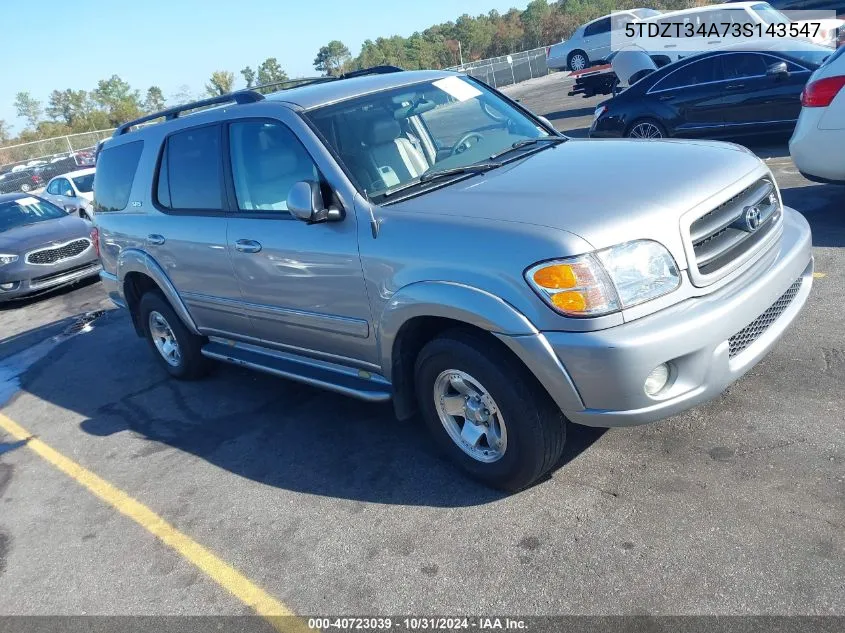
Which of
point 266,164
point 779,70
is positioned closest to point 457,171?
point 266,164

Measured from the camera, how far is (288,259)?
163 inches

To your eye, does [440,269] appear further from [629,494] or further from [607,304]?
[629,494]

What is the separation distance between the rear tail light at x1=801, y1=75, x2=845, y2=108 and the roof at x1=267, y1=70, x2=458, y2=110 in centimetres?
352

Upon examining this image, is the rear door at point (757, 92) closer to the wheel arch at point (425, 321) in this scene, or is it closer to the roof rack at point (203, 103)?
the roof rack at point (203, 103)

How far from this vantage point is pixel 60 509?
4402 mm

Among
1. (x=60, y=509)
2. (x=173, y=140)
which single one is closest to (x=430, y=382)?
(x=60, y=509)

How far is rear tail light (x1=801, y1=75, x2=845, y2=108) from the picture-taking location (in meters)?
6.09

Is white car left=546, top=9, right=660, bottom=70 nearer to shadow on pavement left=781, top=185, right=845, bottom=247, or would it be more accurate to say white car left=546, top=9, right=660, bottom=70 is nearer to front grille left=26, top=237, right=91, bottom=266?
shadow on pavement left=781, top=185, right=845, bottom=247

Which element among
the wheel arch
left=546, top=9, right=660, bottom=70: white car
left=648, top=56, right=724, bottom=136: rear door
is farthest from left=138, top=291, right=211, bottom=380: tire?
left=546, top=9, right=660, bottom=70: white car

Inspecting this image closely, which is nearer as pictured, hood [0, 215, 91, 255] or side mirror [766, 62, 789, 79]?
side mirror [766, 62, 789, 79]

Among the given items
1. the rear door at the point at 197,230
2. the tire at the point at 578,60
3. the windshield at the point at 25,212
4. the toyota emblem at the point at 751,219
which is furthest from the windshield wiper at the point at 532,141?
the tire at the point at 578,60

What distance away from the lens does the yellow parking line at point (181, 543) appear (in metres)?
3.16

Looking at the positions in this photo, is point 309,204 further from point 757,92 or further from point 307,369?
point 757,92

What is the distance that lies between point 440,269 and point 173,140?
2893 mm
